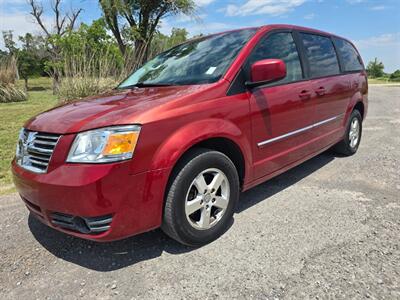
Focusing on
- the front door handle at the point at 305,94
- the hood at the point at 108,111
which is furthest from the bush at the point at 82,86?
the front door handle at the point at 305,94

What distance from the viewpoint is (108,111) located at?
242 centimetres

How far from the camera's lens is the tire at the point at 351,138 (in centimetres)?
492

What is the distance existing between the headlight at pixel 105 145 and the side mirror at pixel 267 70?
1.21 meters

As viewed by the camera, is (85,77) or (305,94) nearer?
(305,94)

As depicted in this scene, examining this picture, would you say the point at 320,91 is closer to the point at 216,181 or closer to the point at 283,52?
the point at 283,52

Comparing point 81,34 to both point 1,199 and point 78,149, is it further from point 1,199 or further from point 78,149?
point 78,149

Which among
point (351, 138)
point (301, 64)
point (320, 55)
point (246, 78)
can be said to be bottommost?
point (351, 138)

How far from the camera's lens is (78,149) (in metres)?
2.20

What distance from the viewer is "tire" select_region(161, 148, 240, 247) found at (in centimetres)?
242

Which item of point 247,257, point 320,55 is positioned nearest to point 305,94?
point 320,55

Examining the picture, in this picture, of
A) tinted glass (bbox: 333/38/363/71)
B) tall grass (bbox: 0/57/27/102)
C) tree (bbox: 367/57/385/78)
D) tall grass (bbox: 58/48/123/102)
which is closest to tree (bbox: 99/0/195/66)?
tall grass (bbox: 0/57/27/102)

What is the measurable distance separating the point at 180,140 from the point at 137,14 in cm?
1894

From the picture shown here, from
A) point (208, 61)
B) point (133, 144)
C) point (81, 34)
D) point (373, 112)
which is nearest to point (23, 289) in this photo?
point (133, 144)

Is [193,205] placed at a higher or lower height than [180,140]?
lower
